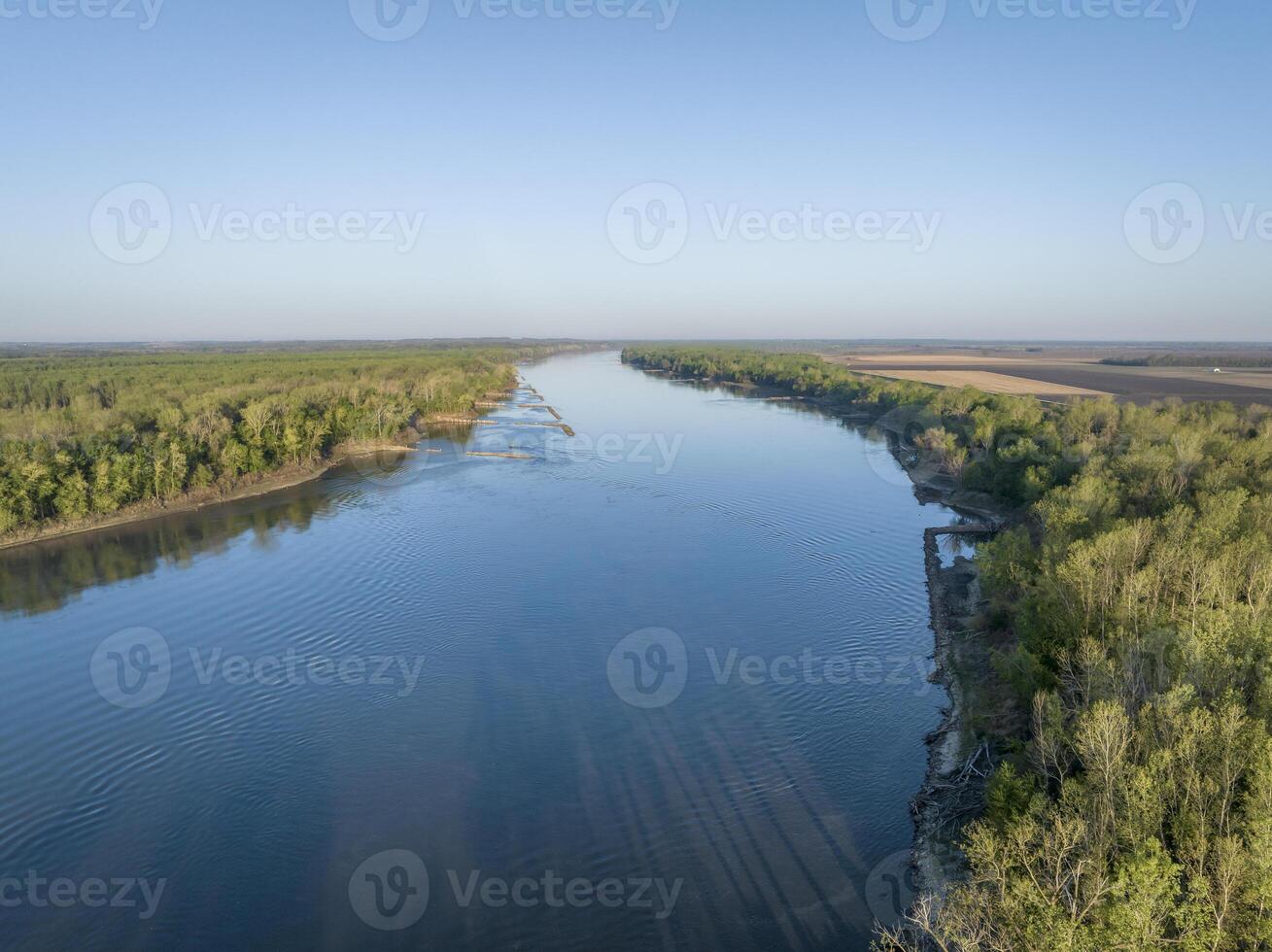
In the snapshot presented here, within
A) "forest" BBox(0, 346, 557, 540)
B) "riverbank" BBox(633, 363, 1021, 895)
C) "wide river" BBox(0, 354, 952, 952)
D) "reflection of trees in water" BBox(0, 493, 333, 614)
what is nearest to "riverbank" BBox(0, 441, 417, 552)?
"forest" BBox(0, 346, 557, 540)

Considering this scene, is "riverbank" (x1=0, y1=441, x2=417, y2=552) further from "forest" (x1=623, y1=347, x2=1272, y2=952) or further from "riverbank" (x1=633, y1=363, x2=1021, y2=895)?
"forest" (x1=623, y1=347, x2=1272, y2=952)

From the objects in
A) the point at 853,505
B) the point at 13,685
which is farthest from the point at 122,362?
the point at 853,505

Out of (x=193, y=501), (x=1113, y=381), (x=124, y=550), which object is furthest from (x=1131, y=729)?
(x=1113, y=381)

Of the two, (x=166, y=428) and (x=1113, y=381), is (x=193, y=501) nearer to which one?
(x=166, y=428)

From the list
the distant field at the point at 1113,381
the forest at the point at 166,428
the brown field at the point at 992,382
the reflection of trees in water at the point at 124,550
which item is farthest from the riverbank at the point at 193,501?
the distant field at the point at 1113,381

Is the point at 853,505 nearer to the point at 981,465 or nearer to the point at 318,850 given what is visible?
the point at 981,465

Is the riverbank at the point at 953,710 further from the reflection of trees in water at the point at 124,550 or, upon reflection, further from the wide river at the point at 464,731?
the reflection of trees in water at the point at 124,550
